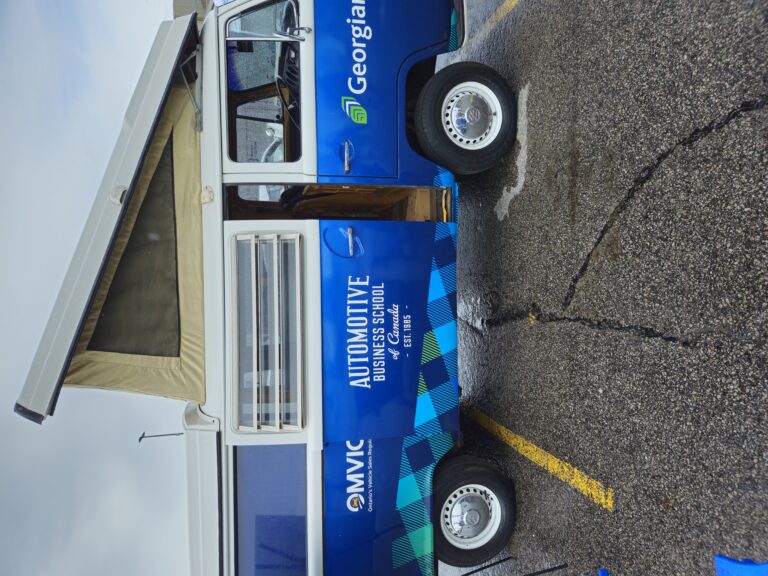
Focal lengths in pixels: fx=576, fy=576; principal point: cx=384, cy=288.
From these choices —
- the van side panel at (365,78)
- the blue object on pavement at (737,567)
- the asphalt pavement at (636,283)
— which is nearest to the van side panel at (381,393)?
the van side panel at (365,78)

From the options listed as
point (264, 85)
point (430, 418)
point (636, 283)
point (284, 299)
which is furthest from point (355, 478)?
point (264, 85)

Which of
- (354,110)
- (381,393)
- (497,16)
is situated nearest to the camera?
(381,393)

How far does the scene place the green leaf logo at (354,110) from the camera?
3523mm

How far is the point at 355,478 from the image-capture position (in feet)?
11.0

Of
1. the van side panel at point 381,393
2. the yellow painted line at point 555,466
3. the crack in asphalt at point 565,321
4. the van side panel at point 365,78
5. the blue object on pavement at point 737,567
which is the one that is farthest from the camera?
the van side panel at point 365,78

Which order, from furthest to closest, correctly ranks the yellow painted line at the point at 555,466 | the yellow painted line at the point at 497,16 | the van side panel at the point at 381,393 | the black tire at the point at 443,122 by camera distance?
the yellow painted line at the point at 497,16 < the black tire at the point at 443,122 < the van side panel at the point at 381,393 < the yellow painted line at the point at 555,466

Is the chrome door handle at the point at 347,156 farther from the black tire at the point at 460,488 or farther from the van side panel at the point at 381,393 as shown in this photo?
the black tire at the point at 460,488

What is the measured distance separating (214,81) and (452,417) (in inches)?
101

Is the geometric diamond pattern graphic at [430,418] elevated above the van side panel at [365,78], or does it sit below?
below

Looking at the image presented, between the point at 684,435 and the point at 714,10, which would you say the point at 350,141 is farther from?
the point at 684,435

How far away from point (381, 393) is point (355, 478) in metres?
0.51

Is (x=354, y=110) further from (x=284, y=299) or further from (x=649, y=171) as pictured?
(x=649, y=171)

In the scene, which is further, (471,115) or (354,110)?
(471,115)

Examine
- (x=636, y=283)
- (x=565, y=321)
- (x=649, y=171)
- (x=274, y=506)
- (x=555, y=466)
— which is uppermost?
(x=649, y=171)
